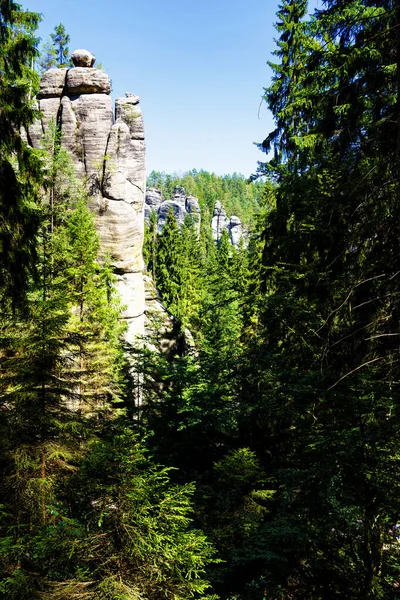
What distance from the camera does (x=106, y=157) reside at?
→ 2611 centimetres

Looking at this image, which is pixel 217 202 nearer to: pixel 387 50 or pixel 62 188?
pixel 62 188

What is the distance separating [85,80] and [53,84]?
2.49 metres

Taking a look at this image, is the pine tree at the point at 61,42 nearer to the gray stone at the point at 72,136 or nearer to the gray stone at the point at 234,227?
the gray stone at the point at 72,136

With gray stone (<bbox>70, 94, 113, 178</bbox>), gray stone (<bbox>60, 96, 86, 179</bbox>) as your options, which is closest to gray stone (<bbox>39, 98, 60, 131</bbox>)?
gray stone (<bbox>60, 96, 86, 179</bbox>)

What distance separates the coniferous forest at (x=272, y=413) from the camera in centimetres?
362

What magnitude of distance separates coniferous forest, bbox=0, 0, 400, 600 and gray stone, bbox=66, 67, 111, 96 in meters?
17.5

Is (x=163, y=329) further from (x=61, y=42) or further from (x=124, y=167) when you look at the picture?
(x=61, y=42)

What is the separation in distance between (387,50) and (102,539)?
19.7 ft

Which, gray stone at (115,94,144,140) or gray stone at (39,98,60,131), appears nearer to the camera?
gray stone at (39,98,60,131)

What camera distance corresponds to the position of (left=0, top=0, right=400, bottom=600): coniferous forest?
3.62 meters

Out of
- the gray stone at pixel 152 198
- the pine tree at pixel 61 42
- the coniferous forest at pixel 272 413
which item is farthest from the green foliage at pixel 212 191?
the coniferous forest at pixel 272 413

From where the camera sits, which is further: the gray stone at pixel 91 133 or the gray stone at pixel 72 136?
the gray stone at pixel 91 133

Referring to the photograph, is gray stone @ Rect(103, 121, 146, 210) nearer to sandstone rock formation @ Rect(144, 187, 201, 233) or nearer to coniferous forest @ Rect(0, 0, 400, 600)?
coniferous forest @ Rect(0, 0, 400, 600)

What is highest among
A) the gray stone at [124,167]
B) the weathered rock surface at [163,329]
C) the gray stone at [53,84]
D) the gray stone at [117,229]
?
the gray stone at [53,84]
